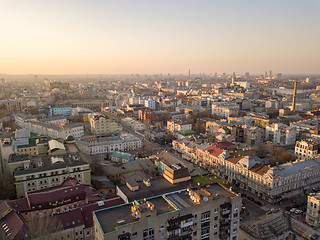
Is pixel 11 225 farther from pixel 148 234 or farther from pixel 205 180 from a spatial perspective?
pixel 205 180

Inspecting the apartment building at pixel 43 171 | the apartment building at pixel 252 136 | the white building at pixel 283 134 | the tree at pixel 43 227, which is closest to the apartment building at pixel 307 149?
the white building at pixel 283 134

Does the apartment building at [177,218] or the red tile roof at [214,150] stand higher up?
the apartment building at [177,218]

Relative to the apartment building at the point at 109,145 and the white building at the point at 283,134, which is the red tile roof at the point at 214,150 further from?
the white building at the point at 283,134

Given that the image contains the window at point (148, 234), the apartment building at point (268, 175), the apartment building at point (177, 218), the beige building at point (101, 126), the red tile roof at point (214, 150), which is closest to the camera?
the apartment building at point (177, 218)

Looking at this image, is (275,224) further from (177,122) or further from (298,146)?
(177,122)

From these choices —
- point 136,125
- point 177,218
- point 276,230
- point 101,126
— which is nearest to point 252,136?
point 136,125

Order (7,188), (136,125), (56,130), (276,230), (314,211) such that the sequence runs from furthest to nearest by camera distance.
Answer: (136,125), (56,130), (7,188), (314,211), (276,230)

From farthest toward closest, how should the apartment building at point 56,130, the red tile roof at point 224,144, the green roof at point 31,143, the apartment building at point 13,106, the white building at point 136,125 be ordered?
the apartment building at point 13,106 → the white building at point 136,125 → the apartment building at point 56,130 → the red tile roof at point 224,144 → the green roof at point 31,143

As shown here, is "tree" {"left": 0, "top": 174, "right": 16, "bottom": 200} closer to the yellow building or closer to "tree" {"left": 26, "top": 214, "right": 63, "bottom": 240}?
A: "tree" {"left": 26, "top": 214, "right": 63, "bottom": 240}
